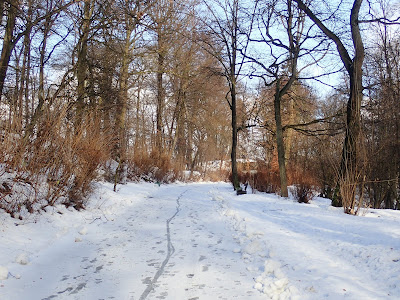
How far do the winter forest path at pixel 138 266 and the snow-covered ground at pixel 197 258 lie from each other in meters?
0.01

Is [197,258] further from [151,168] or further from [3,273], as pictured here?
[151,168]

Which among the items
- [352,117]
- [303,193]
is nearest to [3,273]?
[352,117]

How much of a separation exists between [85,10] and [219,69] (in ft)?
21.4

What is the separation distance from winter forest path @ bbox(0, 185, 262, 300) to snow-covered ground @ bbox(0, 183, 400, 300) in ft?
0.04

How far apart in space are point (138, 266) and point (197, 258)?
0.77 metres

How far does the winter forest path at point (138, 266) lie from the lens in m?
2.75

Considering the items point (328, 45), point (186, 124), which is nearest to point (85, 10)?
point (328, 45)

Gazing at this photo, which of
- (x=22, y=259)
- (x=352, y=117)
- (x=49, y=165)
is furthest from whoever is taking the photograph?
(x=352, y=117)

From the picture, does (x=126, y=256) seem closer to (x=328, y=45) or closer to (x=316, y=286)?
(x=316, y=286)

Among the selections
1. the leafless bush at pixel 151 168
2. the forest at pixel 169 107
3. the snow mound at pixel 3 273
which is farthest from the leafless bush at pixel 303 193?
the snow mound at pixel 3 273

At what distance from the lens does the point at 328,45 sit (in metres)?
10.6

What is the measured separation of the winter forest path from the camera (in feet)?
9.03

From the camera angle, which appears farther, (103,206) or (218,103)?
(218,103)

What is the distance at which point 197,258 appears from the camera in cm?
375
